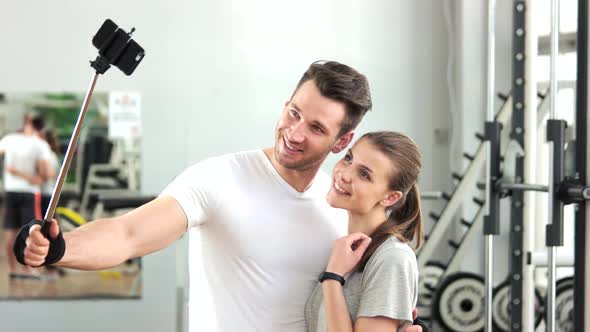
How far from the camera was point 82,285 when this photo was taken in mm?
5902

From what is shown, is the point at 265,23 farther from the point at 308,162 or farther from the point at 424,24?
the point at 308,162

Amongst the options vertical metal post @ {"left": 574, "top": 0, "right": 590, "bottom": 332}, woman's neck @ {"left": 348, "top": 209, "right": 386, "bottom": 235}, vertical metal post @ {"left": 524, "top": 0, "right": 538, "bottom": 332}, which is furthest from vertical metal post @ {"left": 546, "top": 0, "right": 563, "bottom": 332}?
woman's neck @ {"left": 348, "top": 209, "right": 386, "bottom": 235}

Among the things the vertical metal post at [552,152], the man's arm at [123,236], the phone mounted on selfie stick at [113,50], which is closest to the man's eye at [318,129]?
the man's arm at [123,236]

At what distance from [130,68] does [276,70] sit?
466 centimetres

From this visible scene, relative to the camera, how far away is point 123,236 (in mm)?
1761

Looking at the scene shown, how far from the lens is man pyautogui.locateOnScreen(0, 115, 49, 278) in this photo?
19.4ft

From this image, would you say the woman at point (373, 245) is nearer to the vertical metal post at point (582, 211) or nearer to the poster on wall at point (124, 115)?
the vertical metal post at point (582, 211)

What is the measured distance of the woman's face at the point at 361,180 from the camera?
74.5 inches

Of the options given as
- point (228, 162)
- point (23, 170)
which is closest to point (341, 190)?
point (228, 162)

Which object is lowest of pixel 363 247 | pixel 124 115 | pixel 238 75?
pixel 363 247

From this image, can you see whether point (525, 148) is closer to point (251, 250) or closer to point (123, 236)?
point (251, 250)

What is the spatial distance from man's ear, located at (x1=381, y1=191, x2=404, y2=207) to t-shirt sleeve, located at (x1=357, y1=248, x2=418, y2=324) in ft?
0.50

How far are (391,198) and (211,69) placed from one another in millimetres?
4178

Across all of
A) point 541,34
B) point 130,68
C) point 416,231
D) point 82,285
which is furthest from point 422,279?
point 130,68
